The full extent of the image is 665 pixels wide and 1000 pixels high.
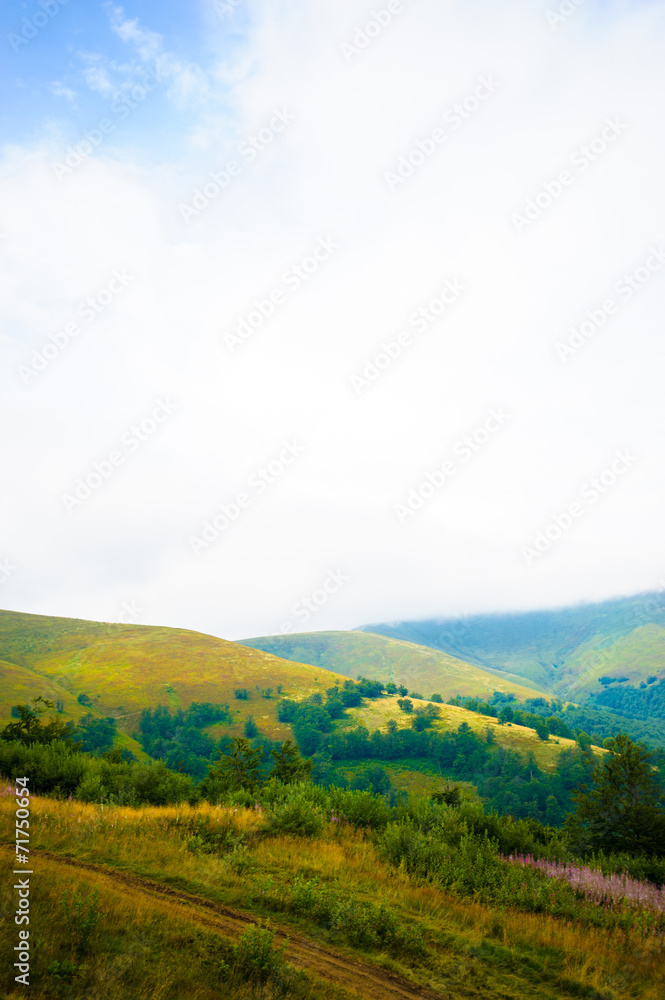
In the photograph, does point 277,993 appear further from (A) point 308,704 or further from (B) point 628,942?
(A) point 308,704

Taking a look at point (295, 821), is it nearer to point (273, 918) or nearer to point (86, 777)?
point (273, 918)

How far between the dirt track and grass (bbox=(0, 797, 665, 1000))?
153 mm

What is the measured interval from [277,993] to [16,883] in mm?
4485

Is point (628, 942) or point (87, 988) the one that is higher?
point (87, 988)

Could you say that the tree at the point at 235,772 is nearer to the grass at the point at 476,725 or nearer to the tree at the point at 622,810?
the tree at the point at 622,810

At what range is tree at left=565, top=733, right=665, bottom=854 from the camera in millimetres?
15867

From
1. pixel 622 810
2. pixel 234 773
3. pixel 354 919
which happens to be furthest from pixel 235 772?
pixel 354 919

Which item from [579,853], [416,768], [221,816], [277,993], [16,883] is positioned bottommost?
[416,768]

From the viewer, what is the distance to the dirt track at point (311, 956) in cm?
672

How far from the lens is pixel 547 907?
393 inches

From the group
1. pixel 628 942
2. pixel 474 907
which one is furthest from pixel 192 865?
pixel 628 942

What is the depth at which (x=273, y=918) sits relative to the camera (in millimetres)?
8547

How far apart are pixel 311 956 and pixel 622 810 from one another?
14.9 meters

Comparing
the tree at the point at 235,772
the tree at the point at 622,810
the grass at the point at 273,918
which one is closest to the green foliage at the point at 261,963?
the grass at the point at 273,918
